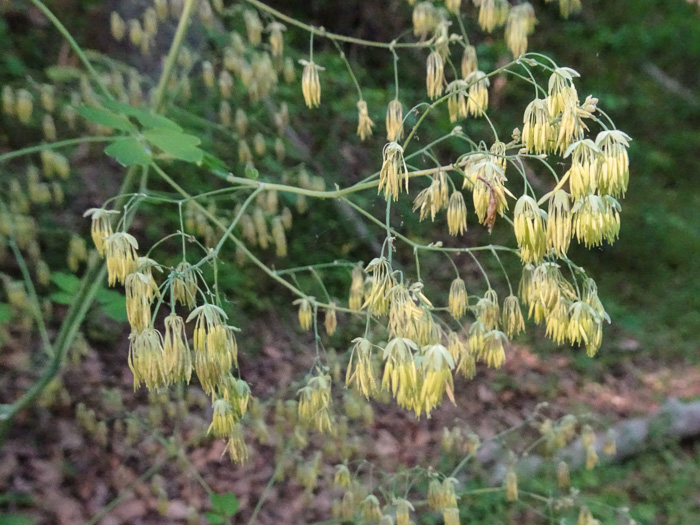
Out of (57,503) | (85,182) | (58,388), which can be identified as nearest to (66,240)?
(85,182)

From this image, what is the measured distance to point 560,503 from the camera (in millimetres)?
2018

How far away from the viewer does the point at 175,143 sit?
1547 millimetres

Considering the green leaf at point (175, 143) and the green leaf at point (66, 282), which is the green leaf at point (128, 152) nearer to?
the green leaf at point (175, 143)

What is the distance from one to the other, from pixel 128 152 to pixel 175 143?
0.42 feet

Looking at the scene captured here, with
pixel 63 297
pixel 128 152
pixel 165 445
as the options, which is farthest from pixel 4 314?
pixel 165 445

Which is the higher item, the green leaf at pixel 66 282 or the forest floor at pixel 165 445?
the green leaf at pixel 66 282

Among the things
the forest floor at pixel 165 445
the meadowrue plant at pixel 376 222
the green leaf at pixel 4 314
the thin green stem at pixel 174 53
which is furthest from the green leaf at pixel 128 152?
the forest floor at pixel 165 445

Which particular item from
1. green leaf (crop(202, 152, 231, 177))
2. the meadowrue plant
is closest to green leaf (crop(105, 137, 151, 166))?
the meadowrue plant

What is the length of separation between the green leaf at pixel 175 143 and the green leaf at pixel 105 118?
6cm

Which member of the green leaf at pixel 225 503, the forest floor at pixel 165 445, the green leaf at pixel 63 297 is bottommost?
the forest floor at pixel 165 445

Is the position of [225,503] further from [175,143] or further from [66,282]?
[175,143]

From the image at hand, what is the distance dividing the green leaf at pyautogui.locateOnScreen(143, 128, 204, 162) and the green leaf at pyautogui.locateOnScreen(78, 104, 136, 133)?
0.20 feet

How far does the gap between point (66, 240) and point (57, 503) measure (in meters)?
1.47

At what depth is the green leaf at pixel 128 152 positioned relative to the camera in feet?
4.82
